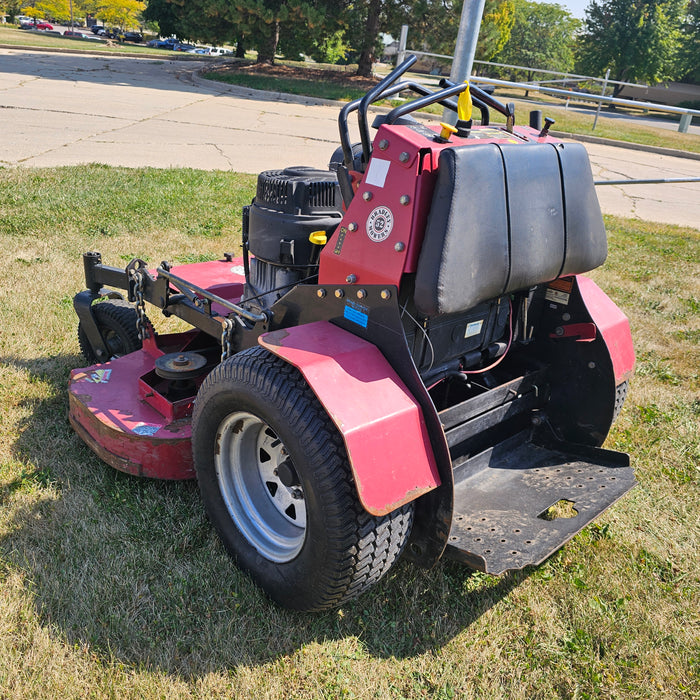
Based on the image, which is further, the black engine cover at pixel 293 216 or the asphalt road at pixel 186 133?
the asphalt road at pixel 186 133

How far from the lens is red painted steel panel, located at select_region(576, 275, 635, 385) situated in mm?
2975

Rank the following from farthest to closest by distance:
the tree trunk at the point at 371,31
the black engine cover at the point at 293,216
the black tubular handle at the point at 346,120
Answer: the tree trunk at the point at 371,31
the black engine cover at the point at 293,216
the black tubular handle at the point at 346,120

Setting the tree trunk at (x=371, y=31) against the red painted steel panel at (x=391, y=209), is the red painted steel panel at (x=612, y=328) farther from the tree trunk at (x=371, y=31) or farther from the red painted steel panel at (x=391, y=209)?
the tree trunk at (x=371, y=31)

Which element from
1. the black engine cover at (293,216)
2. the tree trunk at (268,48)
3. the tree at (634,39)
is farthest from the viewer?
the tree at (634,39)

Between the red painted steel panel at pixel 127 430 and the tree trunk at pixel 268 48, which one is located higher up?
the tree trunk at pixel 268 48

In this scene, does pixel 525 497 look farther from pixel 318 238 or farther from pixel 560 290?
pixel 318 238

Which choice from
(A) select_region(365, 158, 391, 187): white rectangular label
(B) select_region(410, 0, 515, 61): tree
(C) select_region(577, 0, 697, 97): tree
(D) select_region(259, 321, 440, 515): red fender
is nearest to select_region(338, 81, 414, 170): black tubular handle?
(A) select_region(365, 158, 391, 187): white rectangular label

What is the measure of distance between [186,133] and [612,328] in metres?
10.7

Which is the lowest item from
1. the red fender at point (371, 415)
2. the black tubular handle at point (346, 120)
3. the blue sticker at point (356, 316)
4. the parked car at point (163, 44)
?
the red fender at point (371, 415)

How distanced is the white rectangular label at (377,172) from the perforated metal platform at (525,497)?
1260 millimetres

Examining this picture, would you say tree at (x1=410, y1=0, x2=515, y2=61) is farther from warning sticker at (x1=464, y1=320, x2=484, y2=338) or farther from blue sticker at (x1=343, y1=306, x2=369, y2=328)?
blue sticker at (x1=343, y1=306, x2=369, y2=328)

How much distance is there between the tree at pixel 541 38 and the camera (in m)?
51.7

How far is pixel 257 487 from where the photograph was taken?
2654 millimetres

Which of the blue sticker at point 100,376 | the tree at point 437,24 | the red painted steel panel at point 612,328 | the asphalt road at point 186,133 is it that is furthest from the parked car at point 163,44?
the red painted steel panel at point 612,328
